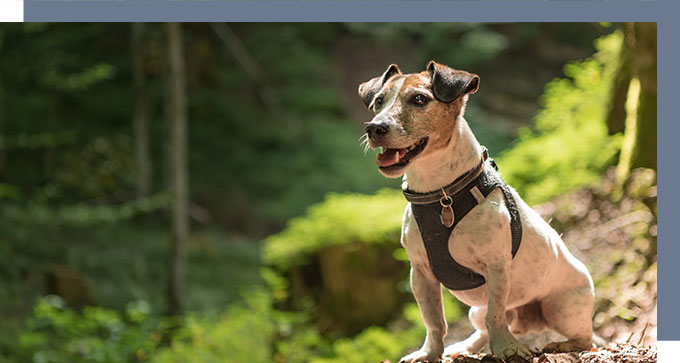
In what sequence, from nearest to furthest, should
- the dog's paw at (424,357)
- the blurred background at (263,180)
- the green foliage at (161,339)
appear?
the dog's paw at (424,357) < the blurred background at (263,180) < the green foliage at (161,339)

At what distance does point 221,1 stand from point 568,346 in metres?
2.20

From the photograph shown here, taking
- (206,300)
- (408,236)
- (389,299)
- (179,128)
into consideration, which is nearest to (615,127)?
(389,299)

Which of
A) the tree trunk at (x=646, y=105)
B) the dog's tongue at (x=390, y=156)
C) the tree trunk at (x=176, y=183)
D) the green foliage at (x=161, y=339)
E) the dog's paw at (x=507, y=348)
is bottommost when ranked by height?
the dog's paw at (x=507, y=348)

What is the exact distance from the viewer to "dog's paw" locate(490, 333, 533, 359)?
1.65 meters

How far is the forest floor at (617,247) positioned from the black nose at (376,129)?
174cm

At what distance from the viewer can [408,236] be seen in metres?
1.75

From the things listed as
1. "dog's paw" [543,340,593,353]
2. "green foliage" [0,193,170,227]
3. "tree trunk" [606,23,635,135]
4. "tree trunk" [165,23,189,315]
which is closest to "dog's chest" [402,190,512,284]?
"dog's paw" [543,340,593,353]

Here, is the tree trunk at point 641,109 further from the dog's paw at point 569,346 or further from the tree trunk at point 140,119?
the tree trunk at point 140,119

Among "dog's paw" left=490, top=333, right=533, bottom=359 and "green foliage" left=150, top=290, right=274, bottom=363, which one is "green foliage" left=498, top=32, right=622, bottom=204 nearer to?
"green foliage" left=150, top=290, right=274, bottom=363

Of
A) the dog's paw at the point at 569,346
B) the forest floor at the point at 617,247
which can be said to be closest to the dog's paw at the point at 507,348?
the dog's paw at the point at 569,346

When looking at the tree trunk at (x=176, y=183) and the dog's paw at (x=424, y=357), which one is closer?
the dog's paw at (x=424, y=357)

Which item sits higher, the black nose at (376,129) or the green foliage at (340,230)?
the green foliage at (340,230)

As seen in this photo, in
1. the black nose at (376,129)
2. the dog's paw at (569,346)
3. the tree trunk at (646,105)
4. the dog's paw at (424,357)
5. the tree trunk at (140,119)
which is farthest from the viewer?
the tree trunk at (140,119)

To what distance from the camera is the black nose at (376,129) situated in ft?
4.87
